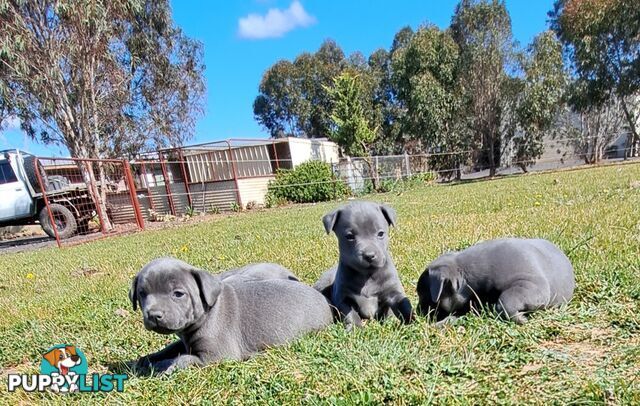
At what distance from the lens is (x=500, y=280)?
228 cm

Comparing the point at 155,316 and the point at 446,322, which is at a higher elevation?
the point at 155,316

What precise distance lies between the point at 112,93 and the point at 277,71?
22941 millimetres

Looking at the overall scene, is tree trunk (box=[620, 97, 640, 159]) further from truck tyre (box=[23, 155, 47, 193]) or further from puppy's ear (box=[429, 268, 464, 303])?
truck tyre (box=[23, 155, 47, 193])

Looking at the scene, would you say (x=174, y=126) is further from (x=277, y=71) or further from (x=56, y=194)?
(x=277, y=71)

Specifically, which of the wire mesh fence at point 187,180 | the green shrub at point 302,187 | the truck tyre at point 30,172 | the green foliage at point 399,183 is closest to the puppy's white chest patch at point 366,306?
the wire mesh fence at point 187,180

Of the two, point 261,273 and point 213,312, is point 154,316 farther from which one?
point 261,273

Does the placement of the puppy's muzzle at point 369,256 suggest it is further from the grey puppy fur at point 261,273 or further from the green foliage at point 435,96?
the green foliage at point 435,96

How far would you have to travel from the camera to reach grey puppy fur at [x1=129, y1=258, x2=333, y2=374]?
6.74ft

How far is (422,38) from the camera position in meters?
25.0

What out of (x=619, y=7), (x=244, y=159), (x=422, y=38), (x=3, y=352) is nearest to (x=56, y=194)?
(x=244, y=159)

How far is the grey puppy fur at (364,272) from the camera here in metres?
2.46

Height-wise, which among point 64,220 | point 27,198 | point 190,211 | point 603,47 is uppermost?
point 603,47

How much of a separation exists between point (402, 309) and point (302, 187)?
659 inches

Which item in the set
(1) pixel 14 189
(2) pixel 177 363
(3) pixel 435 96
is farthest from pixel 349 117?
(2) pixel 177 363
